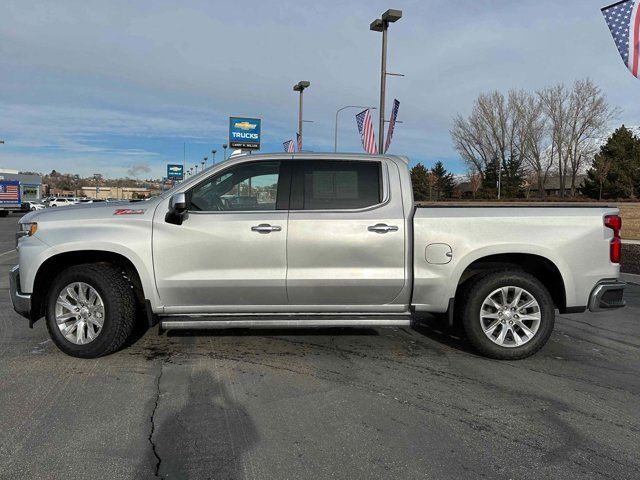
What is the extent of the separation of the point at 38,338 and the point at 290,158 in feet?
10.9

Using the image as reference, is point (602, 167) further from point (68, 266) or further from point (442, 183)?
point (68, 266)

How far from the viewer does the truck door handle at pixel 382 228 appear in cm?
486

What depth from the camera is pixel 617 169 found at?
59.1 m

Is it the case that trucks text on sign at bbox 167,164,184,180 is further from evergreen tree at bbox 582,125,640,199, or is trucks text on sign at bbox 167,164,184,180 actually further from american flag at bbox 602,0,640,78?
american flag at bbox 602,0,640,78

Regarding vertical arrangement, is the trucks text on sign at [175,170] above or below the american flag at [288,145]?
above

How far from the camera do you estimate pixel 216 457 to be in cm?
318

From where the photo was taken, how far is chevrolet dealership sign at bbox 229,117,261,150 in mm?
35250

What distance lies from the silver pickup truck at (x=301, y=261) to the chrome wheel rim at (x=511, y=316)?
0.4 inches

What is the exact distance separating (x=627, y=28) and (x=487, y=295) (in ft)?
23.8

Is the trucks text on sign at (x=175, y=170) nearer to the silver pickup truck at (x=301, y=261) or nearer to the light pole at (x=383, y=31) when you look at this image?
the light pole at (x=383, y=31)

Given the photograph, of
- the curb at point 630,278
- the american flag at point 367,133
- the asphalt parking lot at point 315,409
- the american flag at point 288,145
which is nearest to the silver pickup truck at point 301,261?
the asphalt parking lot at point 315,409

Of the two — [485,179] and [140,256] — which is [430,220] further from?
[485,179]

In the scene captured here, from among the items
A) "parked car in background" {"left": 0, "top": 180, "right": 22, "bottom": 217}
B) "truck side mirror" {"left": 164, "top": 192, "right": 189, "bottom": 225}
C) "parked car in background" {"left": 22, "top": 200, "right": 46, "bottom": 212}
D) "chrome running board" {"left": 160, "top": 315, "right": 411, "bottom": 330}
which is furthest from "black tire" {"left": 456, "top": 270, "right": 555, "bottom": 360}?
"parked car in background" {"left": 22, "top": 200, "right": 46, "bottom": 212}

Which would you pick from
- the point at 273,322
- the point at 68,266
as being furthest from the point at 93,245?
the point at 273,322
